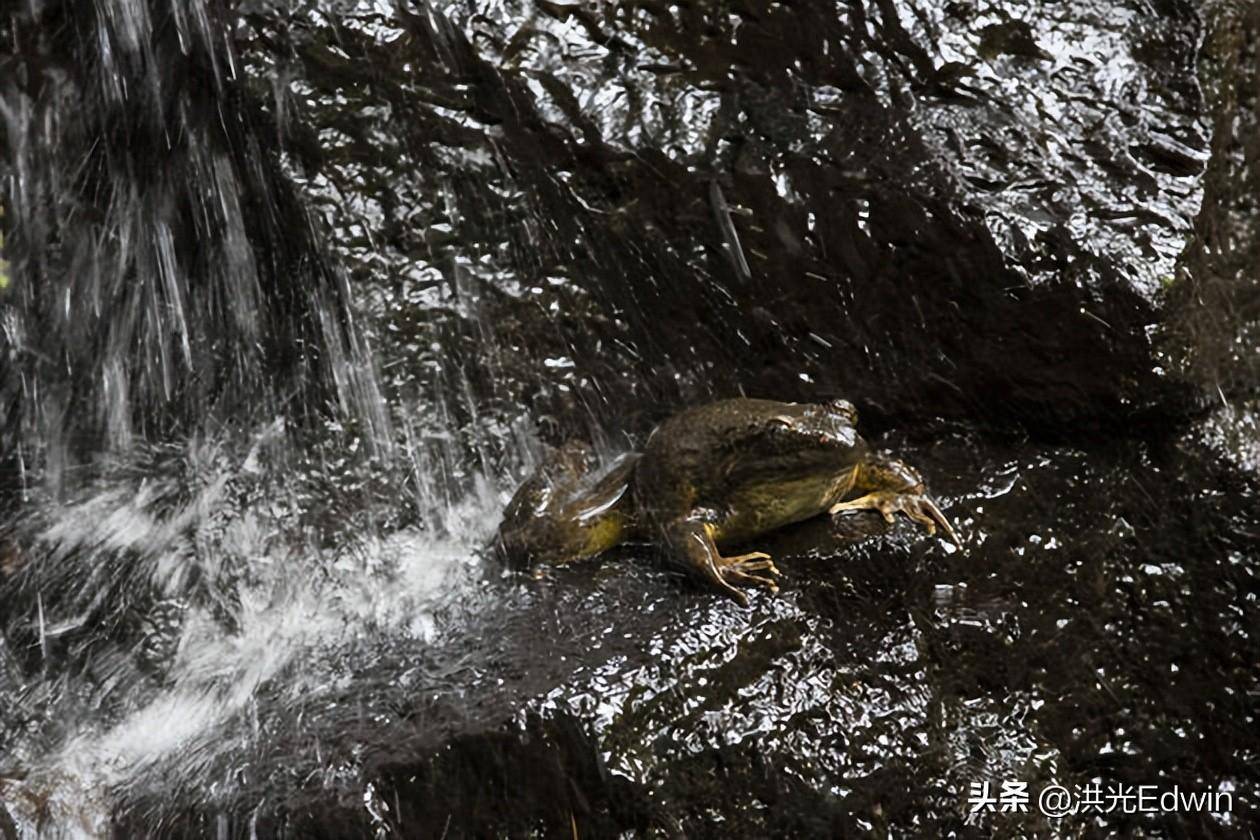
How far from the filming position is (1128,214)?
333 centimetres

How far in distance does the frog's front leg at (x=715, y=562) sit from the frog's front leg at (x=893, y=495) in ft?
1.01

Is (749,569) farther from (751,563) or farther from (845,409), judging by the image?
(845,409)

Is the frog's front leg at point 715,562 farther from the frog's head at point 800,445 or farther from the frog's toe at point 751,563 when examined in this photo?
the frog's head at point 800,445

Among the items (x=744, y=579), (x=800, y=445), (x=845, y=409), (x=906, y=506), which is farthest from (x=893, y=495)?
(x=744, y=579)

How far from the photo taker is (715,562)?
3.00m

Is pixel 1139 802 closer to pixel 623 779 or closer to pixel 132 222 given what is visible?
pixel 623 779

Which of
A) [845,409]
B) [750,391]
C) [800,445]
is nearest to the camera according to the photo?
[800,445]

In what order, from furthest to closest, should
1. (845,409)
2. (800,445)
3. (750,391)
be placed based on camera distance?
(750,391)
(845,409)
(800,445)

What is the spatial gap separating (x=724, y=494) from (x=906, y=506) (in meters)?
0.51

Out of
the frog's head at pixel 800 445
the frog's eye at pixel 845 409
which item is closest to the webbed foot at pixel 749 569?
the frog's head at pixel 800 445

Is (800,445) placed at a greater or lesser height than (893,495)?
greater

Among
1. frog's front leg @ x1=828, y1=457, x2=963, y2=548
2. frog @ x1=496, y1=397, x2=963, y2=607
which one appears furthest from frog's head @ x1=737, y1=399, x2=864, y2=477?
frog's front leg @ x1=828, y1=457, x2=963, y2=548

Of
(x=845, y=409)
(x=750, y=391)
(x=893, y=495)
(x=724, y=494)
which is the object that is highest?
(x=750, y=391)

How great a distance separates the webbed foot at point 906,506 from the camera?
10.4 feet
